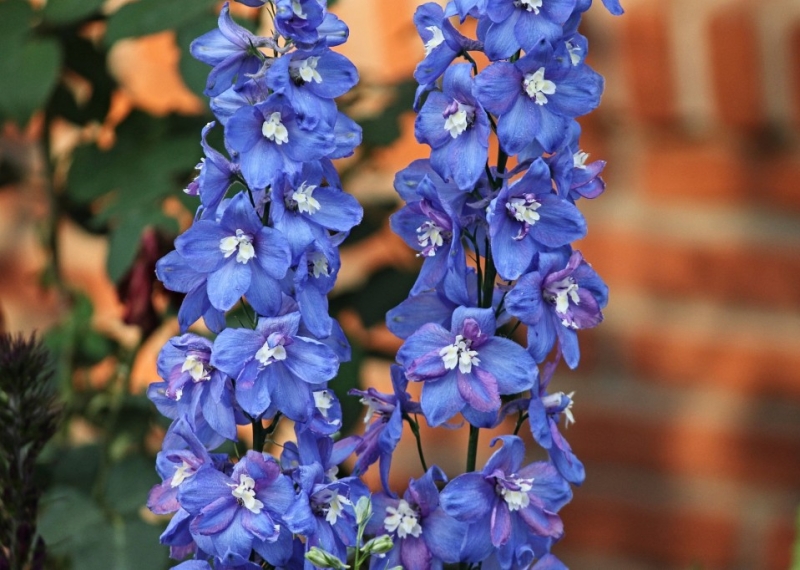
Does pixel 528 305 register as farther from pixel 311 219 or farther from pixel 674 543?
pixel 674 543

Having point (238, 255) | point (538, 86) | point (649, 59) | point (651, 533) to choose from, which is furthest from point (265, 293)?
point (651, 533)

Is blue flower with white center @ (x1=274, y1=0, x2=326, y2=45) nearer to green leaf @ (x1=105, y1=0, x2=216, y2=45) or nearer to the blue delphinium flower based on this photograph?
the blue delphinium flower

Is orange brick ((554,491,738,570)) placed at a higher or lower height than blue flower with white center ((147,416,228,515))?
lower

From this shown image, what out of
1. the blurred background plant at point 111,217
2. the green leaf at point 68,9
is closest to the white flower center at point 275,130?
the blurred background plant at point 111,217

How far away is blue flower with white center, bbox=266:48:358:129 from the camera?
40cm

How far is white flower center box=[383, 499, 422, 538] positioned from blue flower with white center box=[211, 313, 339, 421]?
65 millimetres

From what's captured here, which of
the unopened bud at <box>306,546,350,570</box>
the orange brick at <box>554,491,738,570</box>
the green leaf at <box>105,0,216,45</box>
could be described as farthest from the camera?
the orange brick at <box>554,491,738,570</box>

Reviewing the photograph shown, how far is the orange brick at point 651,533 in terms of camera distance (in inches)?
41.3

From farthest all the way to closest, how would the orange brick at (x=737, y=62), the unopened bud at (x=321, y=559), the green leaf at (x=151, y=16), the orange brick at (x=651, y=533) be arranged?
the orange brick at (x=651, y=533) → the orange brick at (x=737, y=62) → the green leaf at (x=151, y=16) → the unopened bud at (x=321, y=559)

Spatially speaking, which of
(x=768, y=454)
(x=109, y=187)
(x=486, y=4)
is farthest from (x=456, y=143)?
(x=768, y=454)

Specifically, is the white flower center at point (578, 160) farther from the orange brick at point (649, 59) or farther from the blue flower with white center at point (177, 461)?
the orange brick at point (649, 59)

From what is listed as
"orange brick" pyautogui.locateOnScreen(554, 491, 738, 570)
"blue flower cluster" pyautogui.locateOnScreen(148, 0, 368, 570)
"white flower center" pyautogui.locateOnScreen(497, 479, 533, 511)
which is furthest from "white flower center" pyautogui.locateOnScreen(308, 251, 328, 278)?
"orange brick" pyautogui.locateOnScreen(554, 491, 738, 570)

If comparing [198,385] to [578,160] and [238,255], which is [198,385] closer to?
[238,255]

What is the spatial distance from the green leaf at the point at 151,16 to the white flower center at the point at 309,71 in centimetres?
33
